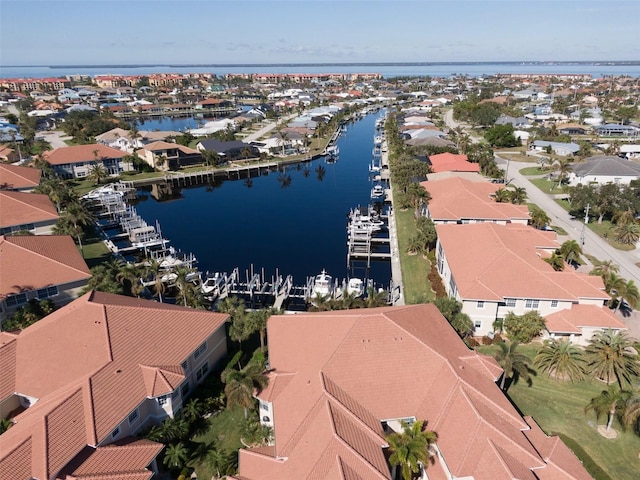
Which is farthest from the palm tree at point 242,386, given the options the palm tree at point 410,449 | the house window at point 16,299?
the house window at point 16,299

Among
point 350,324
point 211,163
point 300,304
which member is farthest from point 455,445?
point 211,163

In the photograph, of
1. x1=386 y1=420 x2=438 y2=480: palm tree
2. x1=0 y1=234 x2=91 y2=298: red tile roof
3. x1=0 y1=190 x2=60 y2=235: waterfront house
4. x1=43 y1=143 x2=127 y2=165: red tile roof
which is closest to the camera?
x1=386 y1=420 x2=438 y2=480: palm tree

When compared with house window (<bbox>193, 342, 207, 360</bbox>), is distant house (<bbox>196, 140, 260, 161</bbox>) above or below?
above

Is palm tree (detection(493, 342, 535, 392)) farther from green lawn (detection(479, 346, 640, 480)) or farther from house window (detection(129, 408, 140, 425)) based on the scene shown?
house window (detection(129, 408, 140, 425))

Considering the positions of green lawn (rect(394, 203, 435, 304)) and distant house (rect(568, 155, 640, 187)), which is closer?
green lawn (rect(394, 203, 435, 304))

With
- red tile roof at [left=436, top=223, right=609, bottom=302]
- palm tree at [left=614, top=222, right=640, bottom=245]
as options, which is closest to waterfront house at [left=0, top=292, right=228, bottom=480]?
red tile roof at [left=436, top=223, right=609, bottom=302]

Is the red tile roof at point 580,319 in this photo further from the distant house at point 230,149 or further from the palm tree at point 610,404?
the distant house at point 230,149

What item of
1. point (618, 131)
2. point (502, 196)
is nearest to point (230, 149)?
point (502, 196)

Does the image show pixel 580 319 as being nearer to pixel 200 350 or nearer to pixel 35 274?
pixel 200 350
